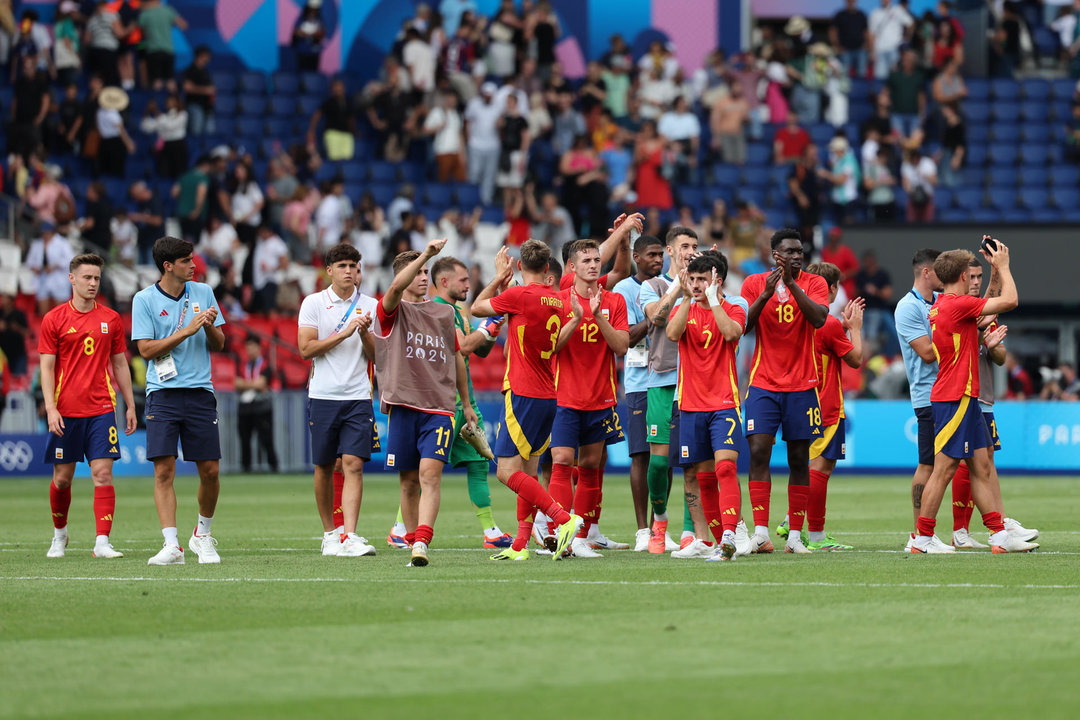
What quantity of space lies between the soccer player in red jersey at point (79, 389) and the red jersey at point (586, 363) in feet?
11.4

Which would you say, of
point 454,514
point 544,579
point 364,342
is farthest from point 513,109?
point 544,579

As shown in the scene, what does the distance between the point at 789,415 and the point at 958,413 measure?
127 centimetres

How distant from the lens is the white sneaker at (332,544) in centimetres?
1208

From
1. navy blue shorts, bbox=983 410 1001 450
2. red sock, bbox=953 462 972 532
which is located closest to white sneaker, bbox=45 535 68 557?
red sock, bbox=953 462 972 532

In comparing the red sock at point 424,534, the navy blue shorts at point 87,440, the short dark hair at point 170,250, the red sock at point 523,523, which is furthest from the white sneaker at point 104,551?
the red sock at point 523,523

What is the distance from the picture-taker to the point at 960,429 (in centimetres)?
1179

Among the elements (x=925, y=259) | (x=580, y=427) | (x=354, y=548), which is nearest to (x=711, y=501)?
(x=580, y=427)

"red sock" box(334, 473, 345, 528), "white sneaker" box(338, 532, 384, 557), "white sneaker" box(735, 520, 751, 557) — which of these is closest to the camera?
"white sneaker" box(735, 520, 751, 557)

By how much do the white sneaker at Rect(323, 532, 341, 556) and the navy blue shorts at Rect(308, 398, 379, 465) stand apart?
584 millimetres

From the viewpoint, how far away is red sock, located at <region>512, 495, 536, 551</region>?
37.5ft

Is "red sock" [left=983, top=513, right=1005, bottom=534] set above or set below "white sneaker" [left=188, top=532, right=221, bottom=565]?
above

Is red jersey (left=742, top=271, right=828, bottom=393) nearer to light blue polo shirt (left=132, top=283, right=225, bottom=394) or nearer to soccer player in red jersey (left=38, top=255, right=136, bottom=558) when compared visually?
light blue polo shirt (left=132, top=283, right=225, bottom=394)

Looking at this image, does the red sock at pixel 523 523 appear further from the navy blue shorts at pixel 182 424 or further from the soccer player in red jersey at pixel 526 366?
the navy blue shorts at pixel 182 424

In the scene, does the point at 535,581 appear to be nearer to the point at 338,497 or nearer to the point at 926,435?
the point at 338,497
